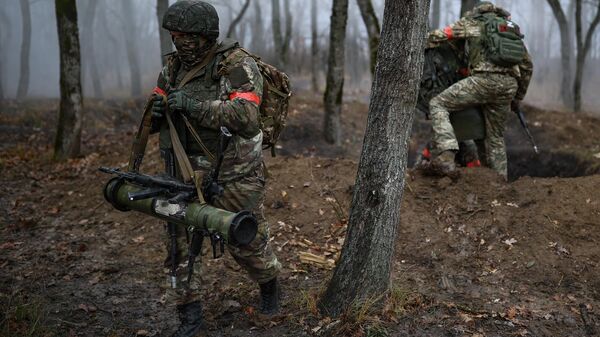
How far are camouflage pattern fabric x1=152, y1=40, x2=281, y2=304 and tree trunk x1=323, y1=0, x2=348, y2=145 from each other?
5876mm

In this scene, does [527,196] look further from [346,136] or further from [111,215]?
[346,136]

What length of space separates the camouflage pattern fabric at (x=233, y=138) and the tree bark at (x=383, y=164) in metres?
0.66

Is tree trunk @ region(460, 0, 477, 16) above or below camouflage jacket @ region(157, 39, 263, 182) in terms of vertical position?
above

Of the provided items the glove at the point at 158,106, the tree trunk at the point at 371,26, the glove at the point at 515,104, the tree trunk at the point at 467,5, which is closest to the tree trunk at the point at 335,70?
the tree trunk at the point at 371,26

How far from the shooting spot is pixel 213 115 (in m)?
3.45

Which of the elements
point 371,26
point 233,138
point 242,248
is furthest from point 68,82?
point 242,248

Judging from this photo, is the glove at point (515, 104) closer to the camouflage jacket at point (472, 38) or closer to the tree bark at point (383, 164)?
the camouflage jacket at point (472, 38)

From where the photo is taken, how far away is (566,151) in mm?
9148

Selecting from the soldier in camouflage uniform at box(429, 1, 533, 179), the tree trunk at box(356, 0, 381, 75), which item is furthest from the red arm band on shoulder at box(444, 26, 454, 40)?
the tree trunk at box(356, 0, 381, 75)

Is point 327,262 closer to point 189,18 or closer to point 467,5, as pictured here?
point 189,18

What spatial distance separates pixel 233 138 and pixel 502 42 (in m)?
3.88

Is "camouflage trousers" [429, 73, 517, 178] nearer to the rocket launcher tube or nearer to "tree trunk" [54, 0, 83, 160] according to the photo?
the rocket launcher tube

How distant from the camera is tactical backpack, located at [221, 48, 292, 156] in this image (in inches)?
154

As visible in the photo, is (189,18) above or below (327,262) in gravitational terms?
above
